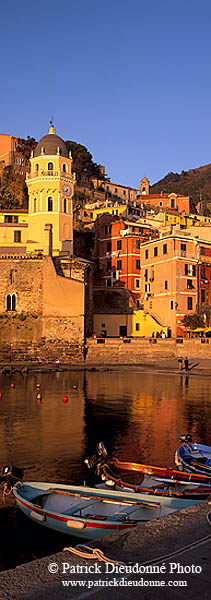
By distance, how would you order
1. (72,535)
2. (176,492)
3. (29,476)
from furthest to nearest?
(29,476) < (176,492) < (72,535)

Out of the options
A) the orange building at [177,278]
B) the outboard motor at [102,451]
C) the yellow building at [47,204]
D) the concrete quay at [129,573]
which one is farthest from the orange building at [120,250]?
the concrete quay at [129,573]

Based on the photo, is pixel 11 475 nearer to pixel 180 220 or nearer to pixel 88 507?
pixel 88 507

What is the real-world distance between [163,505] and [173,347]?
45.1m

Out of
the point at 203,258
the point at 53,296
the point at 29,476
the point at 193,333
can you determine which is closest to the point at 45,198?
the point at 53,296

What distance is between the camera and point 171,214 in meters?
93.4

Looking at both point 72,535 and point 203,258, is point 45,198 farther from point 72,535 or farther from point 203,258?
point 72,535

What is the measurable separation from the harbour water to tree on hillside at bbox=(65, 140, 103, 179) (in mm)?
85752

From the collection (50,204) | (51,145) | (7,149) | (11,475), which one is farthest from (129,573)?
(7,149)

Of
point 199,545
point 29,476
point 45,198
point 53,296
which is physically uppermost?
point 45,198

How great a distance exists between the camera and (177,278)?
204 feet

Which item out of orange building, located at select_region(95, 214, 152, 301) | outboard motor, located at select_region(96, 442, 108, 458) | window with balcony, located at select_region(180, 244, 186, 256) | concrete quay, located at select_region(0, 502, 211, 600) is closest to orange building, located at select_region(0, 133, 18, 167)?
orange building, located at select_region(95, 214, 152, 301)

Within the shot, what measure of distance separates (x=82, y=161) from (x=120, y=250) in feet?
199

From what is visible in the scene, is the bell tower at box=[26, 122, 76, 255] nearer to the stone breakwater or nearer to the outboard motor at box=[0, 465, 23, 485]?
the stone breakwater

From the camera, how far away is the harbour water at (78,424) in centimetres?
1351
